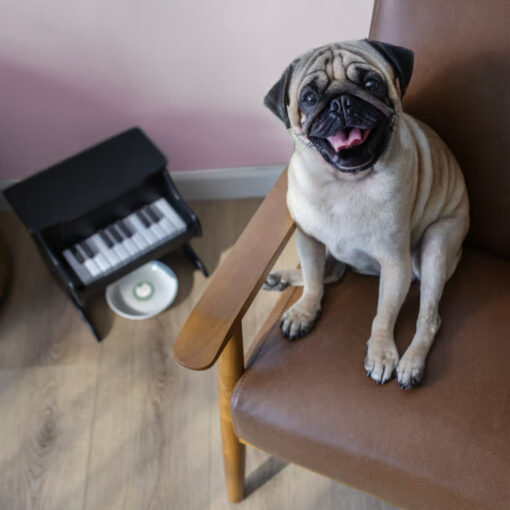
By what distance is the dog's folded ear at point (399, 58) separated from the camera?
1.02 m

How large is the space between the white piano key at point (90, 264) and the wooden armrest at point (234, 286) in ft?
2.00

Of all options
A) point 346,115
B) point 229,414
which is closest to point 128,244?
point 229,414

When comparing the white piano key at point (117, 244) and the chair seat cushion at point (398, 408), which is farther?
the white piano key at point (117, 244)

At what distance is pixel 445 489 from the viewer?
100 centimetres

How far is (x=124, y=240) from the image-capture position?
1.68m

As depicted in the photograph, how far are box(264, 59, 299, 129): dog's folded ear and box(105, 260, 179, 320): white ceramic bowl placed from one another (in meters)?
0.86

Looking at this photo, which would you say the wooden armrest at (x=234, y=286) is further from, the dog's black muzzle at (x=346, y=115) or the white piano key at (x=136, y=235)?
the white piano key at (x=136, y=235)

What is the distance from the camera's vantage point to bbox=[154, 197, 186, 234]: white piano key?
170cm

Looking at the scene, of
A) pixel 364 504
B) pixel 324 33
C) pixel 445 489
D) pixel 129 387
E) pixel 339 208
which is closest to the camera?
pixel 445 489

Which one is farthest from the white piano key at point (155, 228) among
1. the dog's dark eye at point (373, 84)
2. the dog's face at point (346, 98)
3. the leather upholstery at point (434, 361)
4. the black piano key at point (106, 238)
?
the dog's dark eye at point (373, 84)

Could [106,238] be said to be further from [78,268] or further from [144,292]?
[144,292]

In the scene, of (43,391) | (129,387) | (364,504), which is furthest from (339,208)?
(43,391)

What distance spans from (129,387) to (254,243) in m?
0.73

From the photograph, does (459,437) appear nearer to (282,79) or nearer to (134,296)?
(282,79)
